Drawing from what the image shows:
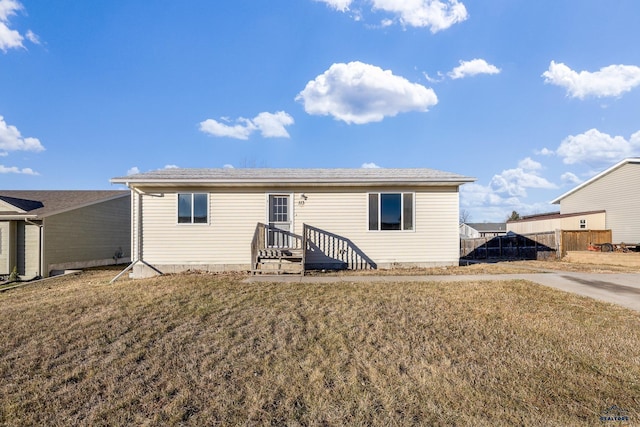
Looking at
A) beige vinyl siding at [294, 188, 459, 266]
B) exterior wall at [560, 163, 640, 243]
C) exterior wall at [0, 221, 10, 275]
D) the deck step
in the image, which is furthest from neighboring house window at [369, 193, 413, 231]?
exterior wall at [560, 163, 640, 243]

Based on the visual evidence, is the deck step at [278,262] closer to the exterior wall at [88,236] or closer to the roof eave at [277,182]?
the roof eave at [277,182]

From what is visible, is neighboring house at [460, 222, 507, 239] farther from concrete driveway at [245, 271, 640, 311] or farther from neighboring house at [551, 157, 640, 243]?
concrete driveway at [245, 271, 640, 311]

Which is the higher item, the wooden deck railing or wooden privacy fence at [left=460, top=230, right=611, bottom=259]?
the wooden deck railing

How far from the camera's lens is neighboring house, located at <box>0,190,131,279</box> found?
11.7 metres

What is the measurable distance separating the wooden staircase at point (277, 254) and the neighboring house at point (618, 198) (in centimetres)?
1858

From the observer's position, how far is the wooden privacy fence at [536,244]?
47.5ft

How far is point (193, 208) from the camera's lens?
9266 millimetres

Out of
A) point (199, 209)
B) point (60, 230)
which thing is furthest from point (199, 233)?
point (60, 230)

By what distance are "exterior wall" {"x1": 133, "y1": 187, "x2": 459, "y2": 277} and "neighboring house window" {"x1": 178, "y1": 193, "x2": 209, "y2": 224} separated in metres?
0.13

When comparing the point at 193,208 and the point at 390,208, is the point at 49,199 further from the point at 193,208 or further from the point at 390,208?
the point at 390,208

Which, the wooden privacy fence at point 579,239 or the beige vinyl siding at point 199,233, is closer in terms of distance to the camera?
the beige vinyl siding at point 199,233

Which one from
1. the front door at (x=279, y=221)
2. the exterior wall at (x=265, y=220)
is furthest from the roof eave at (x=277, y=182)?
the front door at (x=279, y=221)

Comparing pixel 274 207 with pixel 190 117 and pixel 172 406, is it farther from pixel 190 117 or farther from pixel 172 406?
pixel 190 117

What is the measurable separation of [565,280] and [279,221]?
8.19 meters
